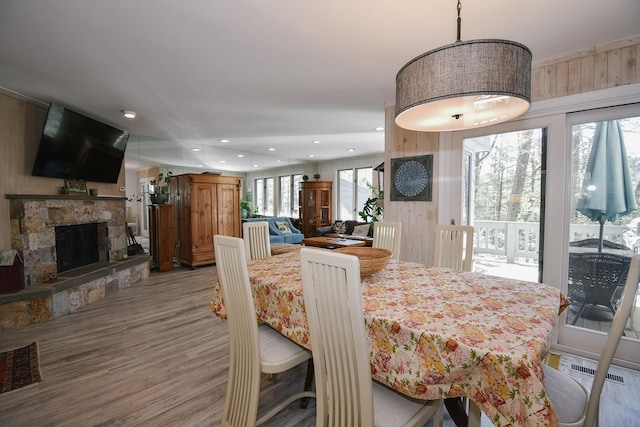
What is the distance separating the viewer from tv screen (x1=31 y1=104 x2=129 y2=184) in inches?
129

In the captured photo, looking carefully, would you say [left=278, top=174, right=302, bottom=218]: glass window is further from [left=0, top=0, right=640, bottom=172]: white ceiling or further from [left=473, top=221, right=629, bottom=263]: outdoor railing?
[left=473, top=221, right=629, bottom=263]: outdoor railing

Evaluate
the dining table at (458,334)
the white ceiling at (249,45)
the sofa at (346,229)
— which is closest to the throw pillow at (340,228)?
the sofa at (346,229)

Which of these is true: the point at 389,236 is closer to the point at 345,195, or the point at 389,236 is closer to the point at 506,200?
the point at 506,200

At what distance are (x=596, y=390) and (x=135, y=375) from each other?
2603mm

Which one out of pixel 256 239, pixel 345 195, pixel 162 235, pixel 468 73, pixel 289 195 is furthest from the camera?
pixel 289 195

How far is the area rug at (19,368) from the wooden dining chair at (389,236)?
2.76 metres

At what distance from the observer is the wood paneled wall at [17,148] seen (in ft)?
10.0

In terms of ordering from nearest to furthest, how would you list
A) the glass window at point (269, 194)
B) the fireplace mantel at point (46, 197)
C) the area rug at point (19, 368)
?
the area rug at point (19, 368) < the fireplace mantel at point (46, 197) < the glass window at point (269, 194)

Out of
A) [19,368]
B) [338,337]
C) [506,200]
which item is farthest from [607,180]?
[19,368]

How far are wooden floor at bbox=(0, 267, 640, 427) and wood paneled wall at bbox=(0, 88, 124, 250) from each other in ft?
4.49

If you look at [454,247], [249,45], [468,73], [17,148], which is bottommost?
[454,247]

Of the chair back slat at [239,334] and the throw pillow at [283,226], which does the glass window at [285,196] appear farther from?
the chair back slat at [239,334]

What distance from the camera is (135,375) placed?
82.0 inches

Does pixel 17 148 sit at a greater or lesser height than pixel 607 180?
greater
